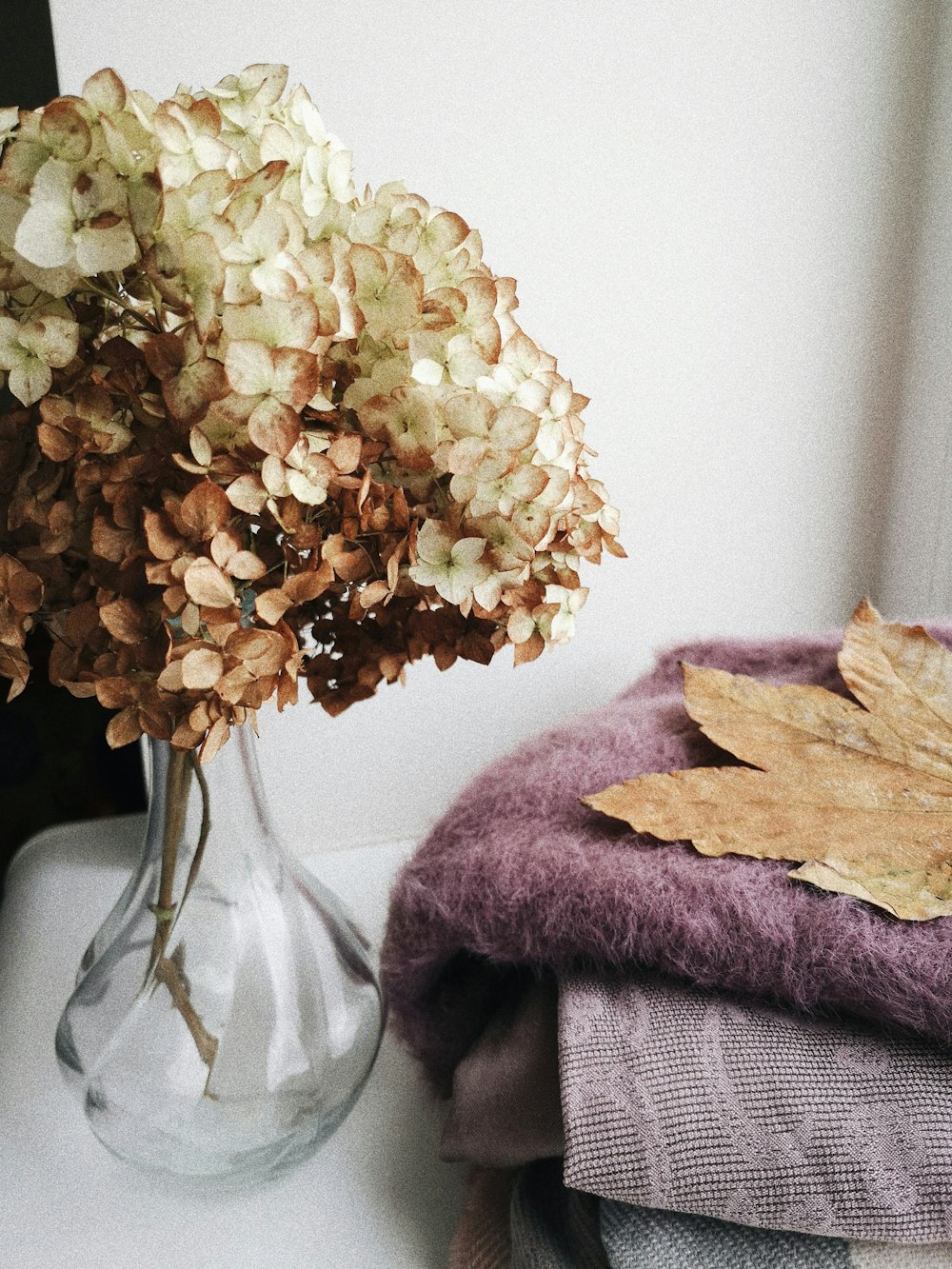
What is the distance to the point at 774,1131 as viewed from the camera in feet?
0.99

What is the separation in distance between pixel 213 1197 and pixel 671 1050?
8.0 inches

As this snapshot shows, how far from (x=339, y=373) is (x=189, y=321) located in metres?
0.05

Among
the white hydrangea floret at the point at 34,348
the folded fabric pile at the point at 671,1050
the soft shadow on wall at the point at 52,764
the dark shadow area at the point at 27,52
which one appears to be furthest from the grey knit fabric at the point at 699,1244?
the dark shadow area at the point at 27,52

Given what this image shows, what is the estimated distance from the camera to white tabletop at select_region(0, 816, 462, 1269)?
1.23 feet

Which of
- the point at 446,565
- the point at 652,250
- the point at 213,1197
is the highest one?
the point at 652,250

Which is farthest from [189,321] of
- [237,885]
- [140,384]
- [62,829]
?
[62,829]

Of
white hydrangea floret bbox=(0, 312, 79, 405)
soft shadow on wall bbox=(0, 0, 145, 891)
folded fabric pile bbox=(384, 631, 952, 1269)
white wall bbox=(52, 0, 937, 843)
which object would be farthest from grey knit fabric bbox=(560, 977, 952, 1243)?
soft shadow on wall bbox=(0, 0, 145, 891)

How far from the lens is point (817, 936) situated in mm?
323

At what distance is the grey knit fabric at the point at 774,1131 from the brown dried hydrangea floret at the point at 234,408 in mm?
147

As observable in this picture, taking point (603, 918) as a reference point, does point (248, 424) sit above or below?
above

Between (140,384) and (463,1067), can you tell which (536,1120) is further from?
(140,384)

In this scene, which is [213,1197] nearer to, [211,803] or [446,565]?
[211,803]

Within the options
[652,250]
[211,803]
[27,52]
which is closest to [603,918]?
[211,803]

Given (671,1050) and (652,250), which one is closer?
(671,1050)
